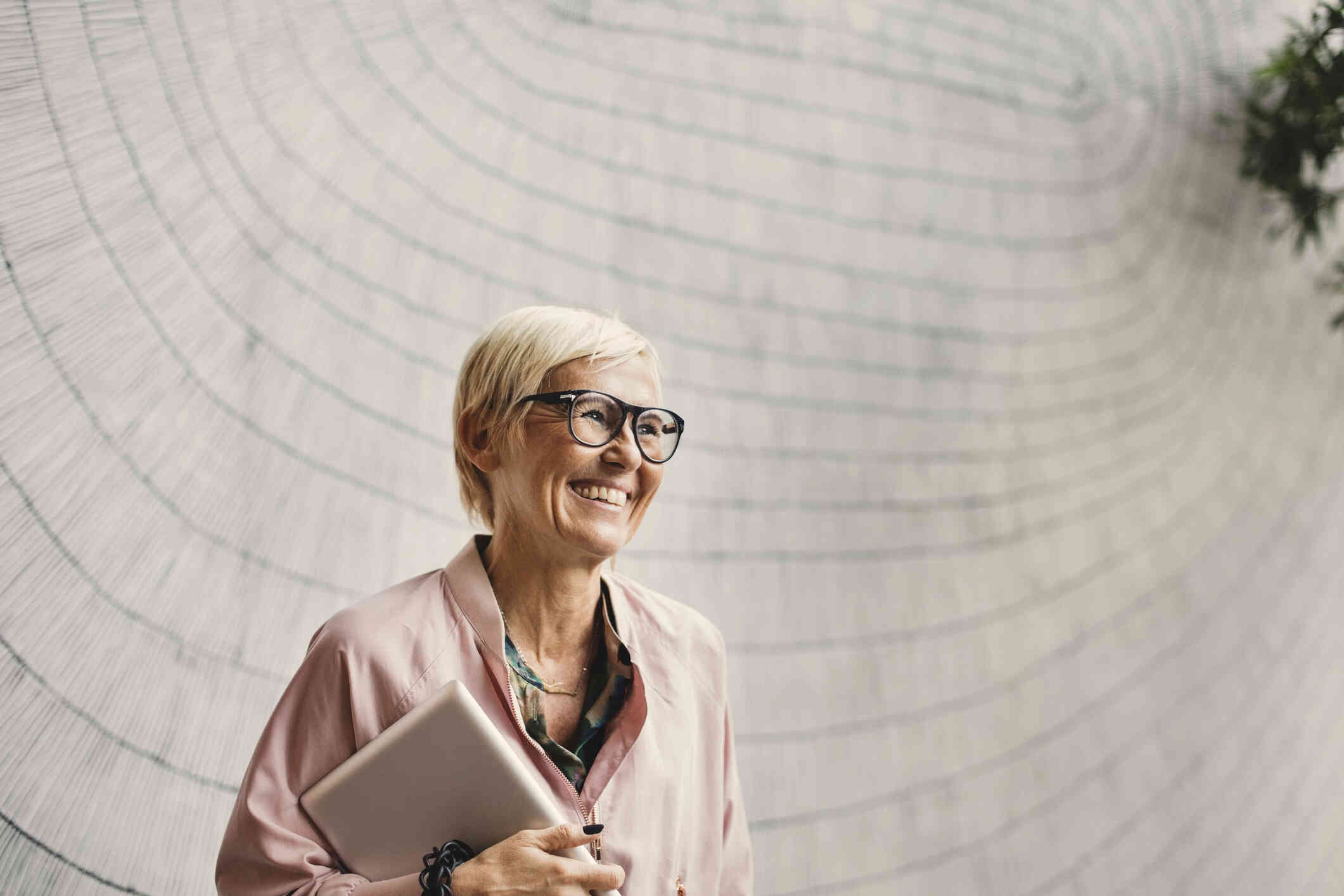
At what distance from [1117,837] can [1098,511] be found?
85cm

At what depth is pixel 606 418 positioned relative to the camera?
1.00 m

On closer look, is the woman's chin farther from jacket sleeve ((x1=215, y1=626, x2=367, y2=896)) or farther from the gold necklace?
jacket sleeve ((x1=215, y1=626, x2=367, y2=896))

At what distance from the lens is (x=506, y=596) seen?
1.04m

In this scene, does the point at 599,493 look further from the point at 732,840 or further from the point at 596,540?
the point at 732,840

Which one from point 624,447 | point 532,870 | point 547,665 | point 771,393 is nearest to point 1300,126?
point 771,393

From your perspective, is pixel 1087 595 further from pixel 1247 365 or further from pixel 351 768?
pixel 351 768

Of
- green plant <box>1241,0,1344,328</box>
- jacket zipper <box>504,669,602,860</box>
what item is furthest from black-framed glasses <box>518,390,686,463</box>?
green plant <box>1241,0,1344,328</box>

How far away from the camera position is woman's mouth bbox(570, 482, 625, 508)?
996mm

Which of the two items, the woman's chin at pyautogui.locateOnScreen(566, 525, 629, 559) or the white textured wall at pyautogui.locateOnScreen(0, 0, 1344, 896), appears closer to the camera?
the woman's chin at pyautogui.locateOnScreen(566, 525, 629, 559)

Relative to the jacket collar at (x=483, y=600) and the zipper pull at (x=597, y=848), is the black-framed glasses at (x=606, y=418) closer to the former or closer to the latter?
the jacket collar at (x=483, y=600)

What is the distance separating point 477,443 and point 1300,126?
2.90 metres

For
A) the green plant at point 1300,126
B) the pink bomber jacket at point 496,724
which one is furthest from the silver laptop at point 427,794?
the green plant at point 1300,126

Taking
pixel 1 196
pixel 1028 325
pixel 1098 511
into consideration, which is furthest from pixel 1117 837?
pixel 1 196

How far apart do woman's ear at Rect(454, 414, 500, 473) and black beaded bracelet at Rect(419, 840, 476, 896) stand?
1.22 ft
